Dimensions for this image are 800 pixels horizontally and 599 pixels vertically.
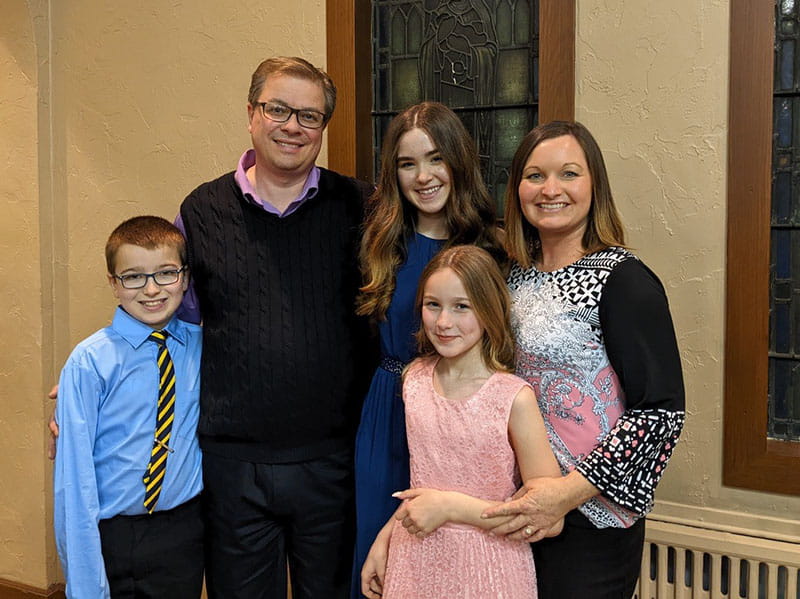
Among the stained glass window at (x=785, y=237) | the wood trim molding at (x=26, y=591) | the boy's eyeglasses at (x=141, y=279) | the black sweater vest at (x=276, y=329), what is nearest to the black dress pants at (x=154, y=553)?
the black sweater vest at (x=276, y=329)

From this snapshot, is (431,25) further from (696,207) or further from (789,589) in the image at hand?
(789,589)

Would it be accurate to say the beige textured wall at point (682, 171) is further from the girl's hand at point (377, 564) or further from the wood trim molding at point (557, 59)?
the girl's hand at point (377, 564)

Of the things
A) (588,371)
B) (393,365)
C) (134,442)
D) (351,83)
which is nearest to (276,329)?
(393,365)

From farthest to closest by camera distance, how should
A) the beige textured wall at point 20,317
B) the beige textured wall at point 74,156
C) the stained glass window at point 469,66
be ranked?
the beige textured wall at point 20,317
the beige textured wall at point 74,156
the stained glass window at point 469,66

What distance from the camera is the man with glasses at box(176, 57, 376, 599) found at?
5.93ft

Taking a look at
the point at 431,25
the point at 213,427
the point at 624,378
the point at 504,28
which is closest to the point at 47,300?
the point at 213,427

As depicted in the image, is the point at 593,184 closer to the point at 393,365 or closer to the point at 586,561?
the point at 393,365

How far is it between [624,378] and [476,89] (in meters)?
1.30

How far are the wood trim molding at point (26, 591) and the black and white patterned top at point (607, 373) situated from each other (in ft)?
7.50

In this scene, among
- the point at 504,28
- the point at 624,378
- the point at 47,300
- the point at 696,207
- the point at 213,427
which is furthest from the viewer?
the point at 47,300

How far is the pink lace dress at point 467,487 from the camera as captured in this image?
1.48m

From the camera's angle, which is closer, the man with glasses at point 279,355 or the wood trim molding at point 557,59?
the man with glasses at point 279,355

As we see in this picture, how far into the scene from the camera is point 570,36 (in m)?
2.14

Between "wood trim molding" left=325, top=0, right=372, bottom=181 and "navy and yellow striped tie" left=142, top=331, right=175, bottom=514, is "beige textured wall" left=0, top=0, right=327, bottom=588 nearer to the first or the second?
"wood trim molding" left=325, top=0, right=372, bottom=181
